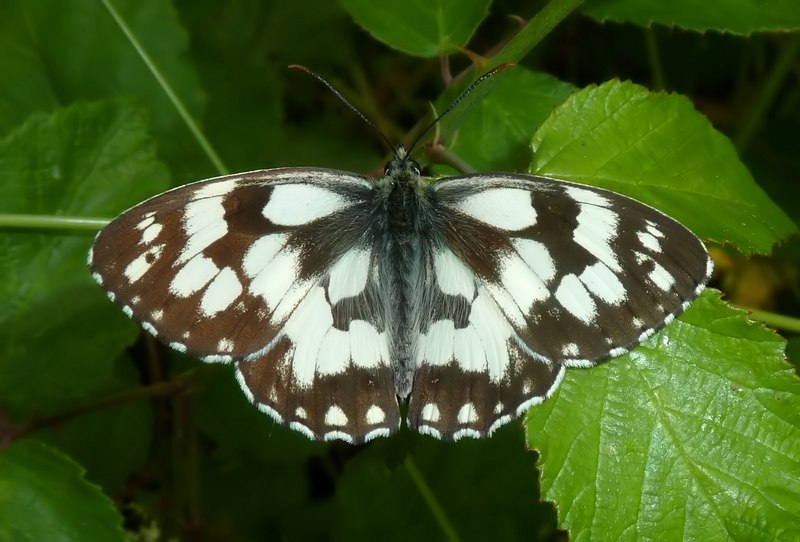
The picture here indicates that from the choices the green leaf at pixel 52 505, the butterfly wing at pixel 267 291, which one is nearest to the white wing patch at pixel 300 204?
the butterfly wing at pixel 267 291

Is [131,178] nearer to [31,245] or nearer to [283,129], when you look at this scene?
[31,245]

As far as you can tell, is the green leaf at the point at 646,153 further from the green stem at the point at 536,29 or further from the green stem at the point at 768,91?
the green stem at the point at 768,91

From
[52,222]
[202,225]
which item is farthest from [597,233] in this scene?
[52,222]

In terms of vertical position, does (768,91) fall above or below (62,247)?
above

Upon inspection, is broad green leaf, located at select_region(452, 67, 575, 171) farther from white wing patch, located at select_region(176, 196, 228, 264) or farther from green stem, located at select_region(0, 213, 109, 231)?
green stem, located at select_region(0, 213, 109, 231)

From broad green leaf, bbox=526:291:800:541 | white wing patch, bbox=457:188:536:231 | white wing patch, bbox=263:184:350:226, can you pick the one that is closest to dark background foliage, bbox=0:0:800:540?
broad green leaf, bbox=526:291:800:541

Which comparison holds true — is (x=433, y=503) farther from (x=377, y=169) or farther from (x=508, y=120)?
(x=508, y=120)

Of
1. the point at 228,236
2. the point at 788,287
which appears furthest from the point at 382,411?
the point at 788,287
